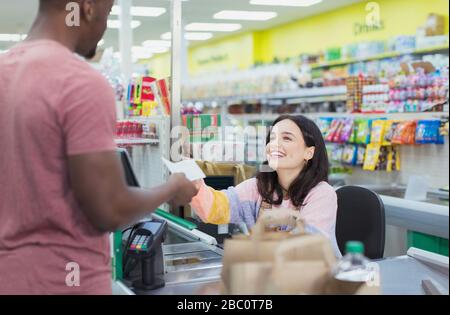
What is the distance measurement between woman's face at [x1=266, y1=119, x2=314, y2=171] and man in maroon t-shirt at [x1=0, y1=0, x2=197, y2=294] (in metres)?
1.00


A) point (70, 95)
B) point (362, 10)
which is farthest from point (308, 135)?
point (362, 10)

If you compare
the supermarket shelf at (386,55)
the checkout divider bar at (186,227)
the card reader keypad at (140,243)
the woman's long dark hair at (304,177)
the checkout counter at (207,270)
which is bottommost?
the checkout counter at (207,270)

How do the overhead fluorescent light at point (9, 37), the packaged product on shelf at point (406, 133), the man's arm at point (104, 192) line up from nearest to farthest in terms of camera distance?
1. the man's arm at point (104, 192)
2. the packaged product on shelf at point (406, 133)
3. the overhead fluorescent light at point (9, 37)

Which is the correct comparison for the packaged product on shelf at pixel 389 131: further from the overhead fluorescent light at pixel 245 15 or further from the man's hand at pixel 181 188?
the overhead fluorescent light at pixel 245 15

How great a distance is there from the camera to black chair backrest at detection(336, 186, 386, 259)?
281 centimetres

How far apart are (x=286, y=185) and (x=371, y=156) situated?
2.55 m

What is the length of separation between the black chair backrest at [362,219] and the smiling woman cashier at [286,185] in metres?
0.55

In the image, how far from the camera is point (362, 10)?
1047 centimetres

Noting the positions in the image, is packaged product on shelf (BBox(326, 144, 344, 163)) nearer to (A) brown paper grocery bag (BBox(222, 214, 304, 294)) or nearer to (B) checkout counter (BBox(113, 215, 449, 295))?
(B) checkout counter (BBox(113, 215, 449, 295))

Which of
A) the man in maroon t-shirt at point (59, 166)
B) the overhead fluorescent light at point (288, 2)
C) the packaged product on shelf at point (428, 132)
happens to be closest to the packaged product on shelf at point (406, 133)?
the packaged product on shelf at point (428, 132)

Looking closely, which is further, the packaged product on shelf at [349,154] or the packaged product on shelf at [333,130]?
the packaged product on shelf at [333,130]

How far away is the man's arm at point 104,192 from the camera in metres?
1.22

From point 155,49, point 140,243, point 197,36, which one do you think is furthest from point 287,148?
point 155,49

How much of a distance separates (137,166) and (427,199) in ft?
7.07
